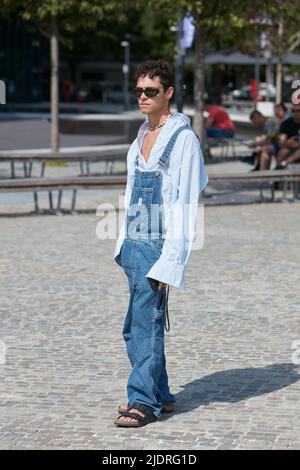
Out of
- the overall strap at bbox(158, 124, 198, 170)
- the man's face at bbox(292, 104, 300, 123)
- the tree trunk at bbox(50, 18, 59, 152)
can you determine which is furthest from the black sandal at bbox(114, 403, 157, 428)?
the tree trunk at bbox(50, 18, 59, 152)

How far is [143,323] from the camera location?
6.64 meters

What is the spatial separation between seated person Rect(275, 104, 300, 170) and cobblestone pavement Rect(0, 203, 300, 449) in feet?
17.3

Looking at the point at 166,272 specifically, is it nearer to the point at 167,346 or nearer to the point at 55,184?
the point at 167,346

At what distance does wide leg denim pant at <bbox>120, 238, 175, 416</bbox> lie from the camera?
260 inches

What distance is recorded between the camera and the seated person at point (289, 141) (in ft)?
64.2

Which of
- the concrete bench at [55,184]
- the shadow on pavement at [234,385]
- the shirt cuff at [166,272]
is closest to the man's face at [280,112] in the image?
the concrete bench at [55,184]

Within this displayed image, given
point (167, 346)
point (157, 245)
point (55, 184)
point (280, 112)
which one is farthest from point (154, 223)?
A: point (280, 112)

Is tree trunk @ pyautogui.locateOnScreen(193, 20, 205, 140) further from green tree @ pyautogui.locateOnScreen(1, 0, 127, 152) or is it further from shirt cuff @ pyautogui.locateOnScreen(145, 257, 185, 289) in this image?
shirt cuff @ pyautogui.locateOnScreen(145, 257, 185, 289)

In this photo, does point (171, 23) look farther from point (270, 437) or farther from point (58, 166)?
point (270, 437)

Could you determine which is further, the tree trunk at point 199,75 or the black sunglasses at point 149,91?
the tree trunk at point 199,75

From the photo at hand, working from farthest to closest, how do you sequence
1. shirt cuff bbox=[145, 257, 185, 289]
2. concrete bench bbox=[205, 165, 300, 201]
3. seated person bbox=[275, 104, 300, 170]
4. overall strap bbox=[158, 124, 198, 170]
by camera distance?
1. seated person bbox=[275, 104, 300, 170]
2. concrete bench bbox=[205, 165, 300, 201]
3. overall strap bbox=[158, 124, 198, 170]
4. shirt cuff bbox=[145, 257, 185, 289]

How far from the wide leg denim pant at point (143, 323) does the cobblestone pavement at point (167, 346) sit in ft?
0.76

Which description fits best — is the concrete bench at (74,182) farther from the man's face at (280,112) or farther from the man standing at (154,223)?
the man standing at (154,223)
